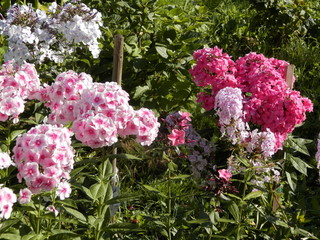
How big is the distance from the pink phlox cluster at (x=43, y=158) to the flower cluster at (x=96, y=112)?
21cm

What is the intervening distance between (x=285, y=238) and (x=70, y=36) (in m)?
1.62

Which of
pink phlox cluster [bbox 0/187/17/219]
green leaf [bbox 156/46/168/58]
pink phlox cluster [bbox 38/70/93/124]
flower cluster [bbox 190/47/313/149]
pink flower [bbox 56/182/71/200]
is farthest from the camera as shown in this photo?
green leaf [bbox 156/46/168/58]

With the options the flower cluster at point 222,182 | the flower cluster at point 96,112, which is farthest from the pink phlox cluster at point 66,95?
the flower cluster at point 222,182

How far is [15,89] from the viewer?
8.44 ft

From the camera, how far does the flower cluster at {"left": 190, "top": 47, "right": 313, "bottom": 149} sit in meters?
3.19

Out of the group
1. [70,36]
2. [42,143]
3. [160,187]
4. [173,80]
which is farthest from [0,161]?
[173,80]

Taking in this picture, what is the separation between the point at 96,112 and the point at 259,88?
3.98ft

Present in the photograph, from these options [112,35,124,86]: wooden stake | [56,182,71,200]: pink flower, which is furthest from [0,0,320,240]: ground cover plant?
[112,35,124,86]: wooden stake

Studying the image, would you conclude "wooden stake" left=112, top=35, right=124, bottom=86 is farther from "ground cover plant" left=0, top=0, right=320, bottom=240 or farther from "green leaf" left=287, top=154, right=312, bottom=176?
"green leaf" left=287, top=154, right=312, bottom=176

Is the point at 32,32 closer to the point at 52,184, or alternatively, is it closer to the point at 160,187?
the point at 160,187

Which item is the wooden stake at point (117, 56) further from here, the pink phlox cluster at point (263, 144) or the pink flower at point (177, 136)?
the pink phlox cluster at point (263, 144)

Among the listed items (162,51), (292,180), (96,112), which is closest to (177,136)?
(96,112)

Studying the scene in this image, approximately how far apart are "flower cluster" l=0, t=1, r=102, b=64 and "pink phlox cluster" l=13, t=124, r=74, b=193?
1328 millimetres

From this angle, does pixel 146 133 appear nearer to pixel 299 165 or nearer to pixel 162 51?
pixel 299 165
